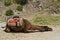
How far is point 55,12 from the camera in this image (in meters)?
25.5

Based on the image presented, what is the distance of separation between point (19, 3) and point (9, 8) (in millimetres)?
2031

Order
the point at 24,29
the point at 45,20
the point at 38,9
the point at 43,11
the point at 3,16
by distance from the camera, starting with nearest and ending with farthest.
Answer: the point at 24,29
the point at 45,20
the point at 3,16
the point at 43,11
the point at 38,9

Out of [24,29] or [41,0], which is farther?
[41,0]

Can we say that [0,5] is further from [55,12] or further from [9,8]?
[55,12]

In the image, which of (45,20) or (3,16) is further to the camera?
(3,16)

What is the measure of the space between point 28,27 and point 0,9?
1440 cm

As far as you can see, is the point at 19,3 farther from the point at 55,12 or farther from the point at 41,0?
the point at 55,12

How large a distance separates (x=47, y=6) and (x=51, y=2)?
1.27 m

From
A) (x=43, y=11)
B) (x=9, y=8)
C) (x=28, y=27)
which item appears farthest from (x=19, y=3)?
(x=28, y=27)

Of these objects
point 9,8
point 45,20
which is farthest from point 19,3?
point 45,20

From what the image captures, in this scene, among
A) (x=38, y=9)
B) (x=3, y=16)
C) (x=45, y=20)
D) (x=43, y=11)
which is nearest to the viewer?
(x=45, y=20)

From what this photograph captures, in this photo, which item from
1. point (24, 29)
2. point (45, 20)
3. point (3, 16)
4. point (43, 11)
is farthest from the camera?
point (43, 11)

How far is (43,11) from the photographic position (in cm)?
2645

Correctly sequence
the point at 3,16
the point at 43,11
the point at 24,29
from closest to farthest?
the point at 24,29, the point at 3,16, the point at 43,11
